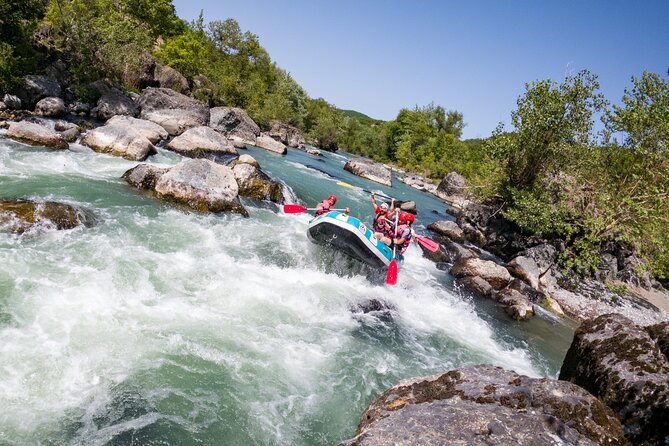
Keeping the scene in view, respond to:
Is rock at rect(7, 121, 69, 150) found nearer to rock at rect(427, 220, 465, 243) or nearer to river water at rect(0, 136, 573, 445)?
river water at rect(0, 136, 573, 445)

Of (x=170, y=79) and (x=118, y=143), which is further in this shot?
(x=170, y=79)

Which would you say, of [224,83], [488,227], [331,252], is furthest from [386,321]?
[224,83]

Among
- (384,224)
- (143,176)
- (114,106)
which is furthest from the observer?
(114,106)

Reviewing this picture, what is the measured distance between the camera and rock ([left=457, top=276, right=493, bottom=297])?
1162cm

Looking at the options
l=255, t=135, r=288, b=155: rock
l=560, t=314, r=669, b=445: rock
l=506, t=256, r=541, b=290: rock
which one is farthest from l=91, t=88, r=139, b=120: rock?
l=560, t=314, r=669, b=445: rock

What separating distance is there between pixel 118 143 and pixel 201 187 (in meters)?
5.48

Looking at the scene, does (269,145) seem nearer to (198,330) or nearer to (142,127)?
(142,127)

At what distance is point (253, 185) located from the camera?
46.2 ft

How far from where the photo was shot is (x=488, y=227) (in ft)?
60.4

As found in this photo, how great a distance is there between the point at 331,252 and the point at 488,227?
442 inches

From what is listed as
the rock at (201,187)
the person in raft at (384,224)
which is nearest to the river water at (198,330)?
the rock at (201,187)

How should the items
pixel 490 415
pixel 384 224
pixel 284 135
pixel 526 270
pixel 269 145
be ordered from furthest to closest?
pixel 284 135, pixel 269 145, pixel 526 270, pixel 384 224, pixel 490 415

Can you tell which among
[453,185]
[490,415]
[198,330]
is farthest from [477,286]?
[453,185]

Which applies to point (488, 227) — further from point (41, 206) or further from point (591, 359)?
point (41, 206)
